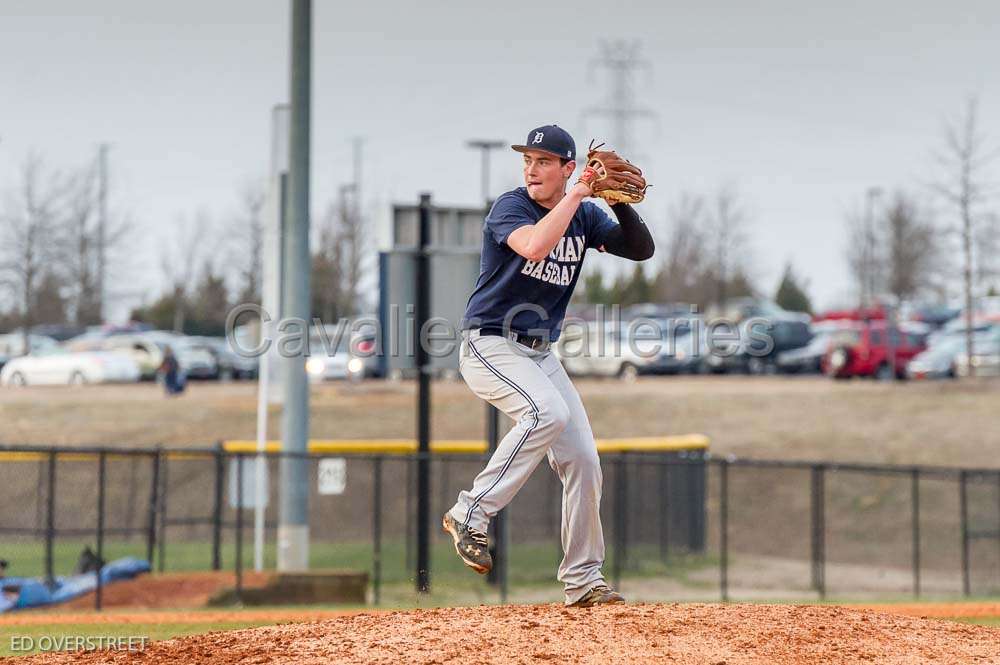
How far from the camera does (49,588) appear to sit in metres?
15.4

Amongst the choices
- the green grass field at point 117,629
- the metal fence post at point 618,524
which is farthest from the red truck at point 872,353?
the green grass field at point 117,629

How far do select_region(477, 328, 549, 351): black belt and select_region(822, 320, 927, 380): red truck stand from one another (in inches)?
1334

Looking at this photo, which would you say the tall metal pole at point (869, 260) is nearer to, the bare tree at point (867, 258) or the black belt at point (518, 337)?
the bare tree at point (867, 258)

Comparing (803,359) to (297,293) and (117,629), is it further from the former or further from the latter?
(117,629)

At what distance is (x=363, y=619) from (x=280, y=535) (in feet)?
33.1

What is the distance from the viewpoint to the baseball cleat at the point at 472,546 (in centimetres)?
626

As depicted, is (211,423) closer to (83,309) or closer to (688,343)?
(688,343)

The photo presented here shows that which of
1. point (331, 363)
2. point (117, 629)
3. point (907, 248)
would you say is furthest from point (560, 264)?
point (907, 248)

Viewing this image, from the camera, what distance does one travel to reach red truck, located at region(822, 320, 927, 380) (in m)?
39.2

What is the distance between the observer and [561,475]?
667 cm

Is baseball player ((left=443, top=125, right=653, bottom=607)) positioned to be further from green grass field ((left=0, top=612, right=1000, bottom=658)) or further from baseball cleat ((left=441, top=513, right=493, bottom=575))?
green grass field ((left=0, top=612, right=1000, bottom=658))

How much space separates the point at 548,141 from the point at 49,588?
1128cm

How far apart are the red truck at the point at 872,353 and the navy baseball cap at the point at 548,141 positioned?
34.0 m

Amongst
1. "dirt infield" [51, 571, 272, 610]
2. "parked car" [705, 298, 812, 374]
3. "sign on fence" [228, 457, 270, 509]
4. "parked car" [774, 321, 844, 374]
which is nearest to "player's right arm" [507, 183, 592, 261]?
"sign on fence" [228, 457, 270, 509]
